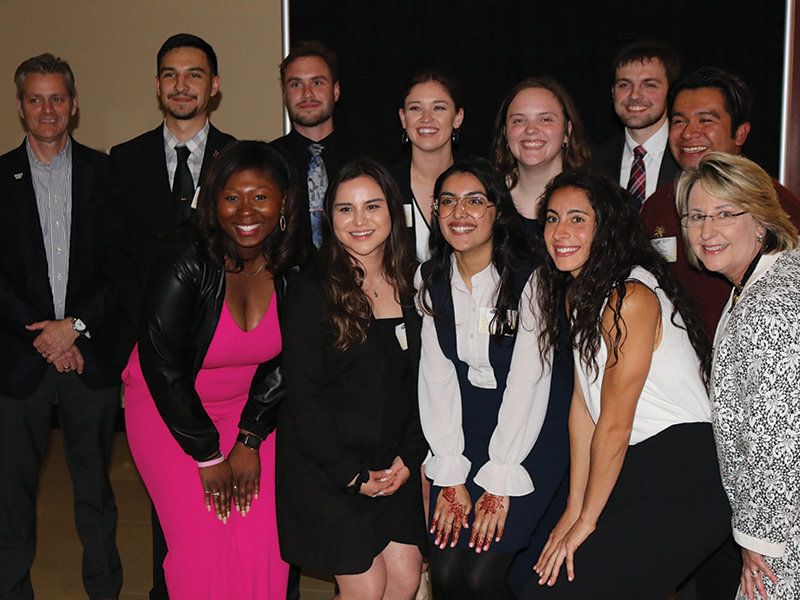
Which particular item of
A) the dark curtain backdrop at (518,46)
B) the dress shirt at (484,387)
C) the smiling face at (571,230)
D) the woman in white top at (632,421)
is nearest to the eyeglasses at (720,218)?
the woman in white top at (632,421)

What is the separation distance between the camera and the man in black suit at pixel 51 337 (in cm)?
315

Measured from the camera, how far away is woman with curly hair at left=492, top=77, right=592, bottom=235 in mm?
3098

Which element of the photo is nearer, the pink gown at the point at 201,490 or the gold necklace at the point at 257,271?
the pink gown at the point at 201,490

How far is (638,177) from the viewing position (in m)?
3.52

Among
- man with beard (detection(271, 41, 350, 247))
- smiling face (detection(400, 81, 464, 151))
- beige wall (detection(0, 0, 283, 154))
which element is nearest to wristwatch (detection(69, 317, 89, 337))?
man with beard (detection(271, 41, 350, 247))

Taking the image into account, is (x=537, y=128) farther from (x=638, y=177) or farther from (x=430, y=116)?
(x=638, y=177)

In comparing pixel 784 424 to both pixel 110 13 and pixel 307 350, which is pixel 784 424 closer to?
pixel 307 350

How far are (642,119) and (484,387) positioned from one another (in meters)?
1.75

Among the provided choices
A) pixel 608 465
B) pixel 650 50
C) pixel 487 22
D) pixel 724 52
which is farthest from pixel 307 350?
pixel 724 52

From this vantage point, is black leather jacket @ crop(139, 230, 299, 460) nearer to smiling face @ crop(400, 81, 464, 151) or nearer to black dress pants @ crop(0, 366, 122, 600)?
black dress pants @ crop(0, 366, 122, 600)

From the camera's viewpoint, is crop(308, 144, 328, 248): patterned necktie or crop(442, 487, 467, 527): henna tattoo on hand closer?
crop(442, 487, 467, 527): henna tattoo on hand

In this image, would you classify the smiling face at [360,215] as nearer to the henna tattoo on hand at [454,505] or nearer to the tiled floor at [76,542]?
the henna tattoo on hand at [454,505]

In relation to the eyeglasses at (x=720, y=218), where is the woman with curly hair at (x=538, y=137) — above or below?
above

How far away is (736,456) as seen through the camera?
2064mm
